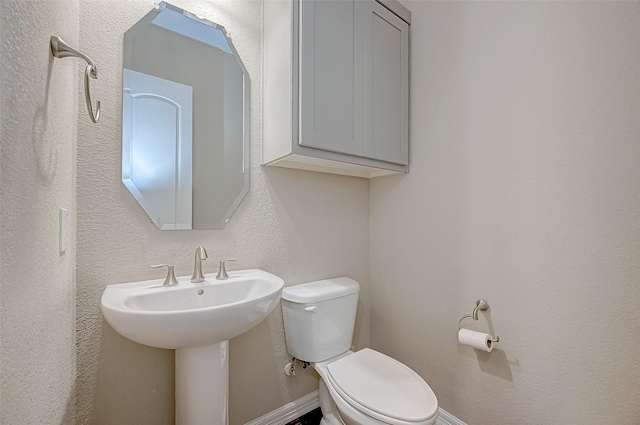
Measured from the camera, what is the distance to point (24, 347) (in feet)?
1.77

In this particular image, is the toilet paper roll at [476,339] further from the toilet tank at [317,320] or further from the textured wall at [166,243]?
the textured wall at [166,243]

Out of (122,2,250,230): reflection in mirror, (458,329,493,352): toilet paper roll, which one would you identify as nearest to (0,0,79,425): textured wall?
(122,2,250,230): reflection in mirror

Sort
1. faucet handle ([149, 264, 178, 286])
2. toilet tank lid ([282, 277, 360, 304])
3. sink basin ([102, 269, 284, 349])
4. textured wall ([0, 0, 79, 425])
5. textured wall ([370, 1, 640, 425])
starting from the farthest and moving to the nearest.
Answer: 1. toilet tank lid ([282, 277, 360, 304])
2. faucet handle ([149, 264, 178, 286])
3. textured wall ([370, 1, 640, 425])
4. sink basin ([102, 269, 284, 349])
5. textured wall ([0, 0, 79, 425])

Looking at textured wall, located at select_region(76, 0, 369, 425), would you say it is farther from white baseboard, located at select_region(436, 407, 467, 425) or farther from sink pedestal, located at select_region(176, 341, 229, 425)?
white baseboard, located at select_region(436, 407, 467, 425)

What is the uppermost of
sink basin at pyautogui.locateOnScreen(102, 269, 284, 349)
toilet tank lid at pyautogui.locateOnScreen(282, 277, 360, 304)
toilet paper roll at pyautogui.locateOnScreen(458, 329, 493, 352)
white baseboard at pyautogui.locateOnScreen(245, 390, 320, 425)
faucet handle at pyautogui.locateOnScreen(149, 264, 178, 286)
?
faucet handle at pyautogui.locateOnScreen(149, 264, 178, 286)

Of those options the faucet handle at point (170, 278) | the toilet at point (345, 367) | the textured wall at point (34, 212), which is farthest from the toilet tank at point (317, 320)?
the textured wall at point (34, 212)

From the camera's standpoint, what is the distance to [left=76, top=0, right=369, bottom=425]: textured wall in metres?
1.02

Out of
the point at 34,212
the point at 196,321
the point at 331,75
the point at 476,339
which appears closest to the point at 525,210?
the point at 476,339

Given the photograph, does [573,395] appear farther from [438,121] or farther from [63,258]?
[63,258]

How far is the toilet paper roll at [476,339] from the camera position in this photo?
1.18 meters

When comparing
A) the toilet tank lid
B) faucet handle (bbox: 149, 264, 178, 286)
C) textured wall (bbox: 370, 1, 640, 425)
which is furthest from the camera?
the toilet tank lid

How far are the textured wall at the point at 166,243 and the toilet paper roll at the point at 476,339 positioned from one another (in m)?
0.69

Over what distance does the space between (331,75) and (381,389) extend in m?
1.33

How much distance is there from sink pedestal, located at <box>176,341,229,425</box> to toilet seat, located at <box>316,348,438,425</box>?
0.45 metres
